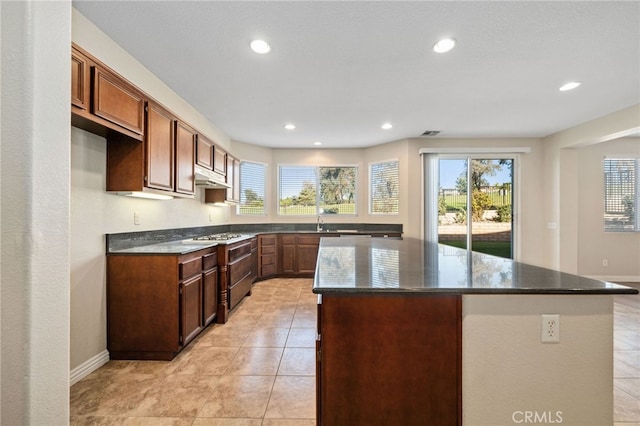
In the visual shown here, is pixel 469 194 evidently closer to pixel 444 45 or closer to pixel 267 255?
pixel 444 45

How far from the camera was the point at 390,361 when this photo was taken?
1096mm

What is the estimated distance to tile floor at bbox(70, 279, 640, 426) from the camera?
5.46ft

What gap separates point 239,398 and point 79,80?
226 centimetres

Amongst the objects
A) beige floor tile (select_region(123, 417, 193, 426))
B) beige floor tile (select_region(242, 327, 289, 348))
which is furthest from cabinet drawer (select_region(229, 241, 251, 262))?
beige floor tile (select_region(123, 417, 193, 426))

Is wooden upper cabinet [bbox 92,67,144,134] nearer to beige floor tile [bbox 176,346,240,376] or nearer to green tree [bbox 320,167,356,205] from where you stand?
beige floor tile [bbox 176,346,240,376]

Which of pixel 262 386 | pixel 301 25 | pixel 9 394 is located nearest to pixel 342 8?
pixel 301 25

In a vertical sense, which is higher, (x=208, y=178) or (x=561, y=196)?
(x=208, y=178)

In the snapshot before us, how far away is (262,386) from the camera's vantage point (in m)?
1.94

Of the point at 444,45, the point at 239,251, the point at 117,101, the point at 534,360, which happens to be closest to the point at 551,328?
Answer: the point at 534,360

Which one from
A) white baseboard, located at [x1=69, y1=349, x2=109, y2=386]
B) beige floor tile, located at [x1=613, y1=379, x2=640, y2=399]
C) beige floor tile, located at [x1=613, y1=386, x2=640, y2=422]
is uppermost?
white baseboard, located at [x1=69, y1=349, x2=109, y2=386]

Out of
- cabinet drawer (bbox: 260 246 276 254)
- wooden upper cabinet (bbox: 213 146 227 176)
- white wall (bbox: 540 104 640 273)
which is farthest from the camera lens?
cabinet drawer (bbox: 260 246 276 254)

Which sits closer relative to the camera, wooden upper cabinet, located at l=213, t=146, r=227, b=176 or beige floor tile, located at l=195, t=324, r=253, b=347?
beige floor tile, located at l=195, t=324, r=253, b=347

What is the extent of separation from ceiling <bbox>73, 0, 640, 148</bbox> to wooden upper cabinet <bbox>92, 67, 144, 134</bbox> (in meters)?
0.39

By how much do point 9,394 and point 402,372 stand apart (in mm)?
1207
